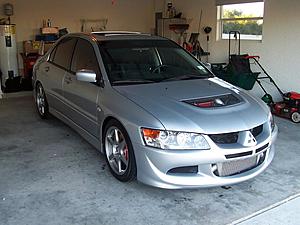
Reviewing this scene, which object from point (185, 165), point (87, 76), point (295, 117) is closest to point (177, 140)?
point (185, 165)

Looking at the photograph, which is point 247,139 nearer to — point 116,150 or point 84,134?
point 116,150

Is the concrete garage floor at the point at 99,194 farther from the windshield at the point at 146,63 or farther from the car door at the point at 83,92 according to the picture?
the windshield at the point at 146,63

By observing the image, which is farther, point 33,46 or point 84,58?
point 33,46

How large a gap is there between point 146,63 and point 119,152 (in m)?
1.01

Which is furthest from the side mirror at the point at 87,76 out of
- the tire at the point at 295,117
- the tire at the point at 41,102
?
the tire at the point at 295,117

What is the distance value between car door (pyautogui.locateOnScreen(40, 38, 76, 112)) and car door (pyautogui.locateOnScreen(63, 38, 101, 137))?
161 mm

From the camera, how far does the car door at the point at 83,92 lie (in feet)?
11.3

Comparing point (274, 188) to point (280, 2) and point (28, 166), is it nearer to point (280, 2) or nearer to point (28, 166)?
point (28, 166)

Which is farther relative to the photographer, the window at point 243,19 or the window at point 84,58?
the window at point 243,19

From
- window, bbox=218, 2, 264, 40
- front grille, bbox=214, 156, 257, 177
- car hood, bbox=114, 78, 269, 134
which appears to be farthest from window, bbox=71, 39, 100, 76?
window, bbox=218, 2, 264, 40

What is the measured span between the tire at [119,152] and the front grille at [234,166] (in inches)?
26.7

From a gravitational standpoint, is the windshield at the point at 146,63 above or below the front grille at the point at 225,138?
above

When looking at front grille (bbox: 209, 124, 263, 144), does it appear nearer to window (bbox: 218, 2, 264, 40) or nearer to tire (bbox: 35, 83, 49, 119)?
tire (bbox: 35, 83, 49, 119)

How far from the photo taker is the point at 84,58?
3.78m
